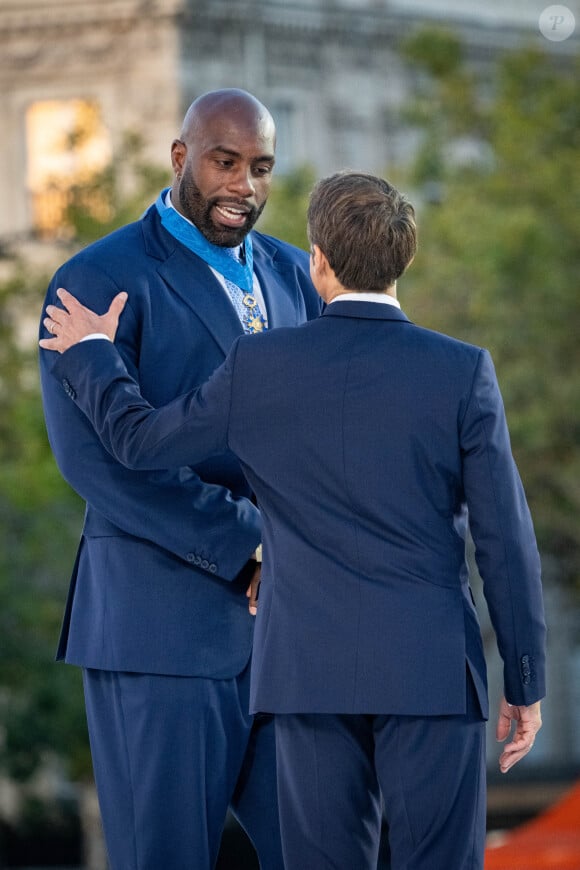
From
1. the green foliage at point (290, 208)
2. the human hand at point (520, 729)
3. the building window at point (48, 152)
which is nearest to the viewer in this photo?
the human hand at point (520, 729)

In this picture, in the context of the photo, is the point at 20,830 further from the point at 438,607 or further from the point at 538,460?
the point at 438,607

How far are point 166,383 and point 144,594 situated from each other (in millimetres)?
398

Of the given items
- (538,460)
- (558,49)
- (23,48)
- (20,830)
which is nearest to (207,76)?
(23,48)

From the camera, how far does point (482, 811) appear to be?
9.89 ft

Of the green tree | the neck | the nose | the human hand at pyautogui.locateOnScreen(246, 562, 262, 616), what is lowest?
the human hand at pyautogui.locateOnScreen(246, 562, 262, 616)

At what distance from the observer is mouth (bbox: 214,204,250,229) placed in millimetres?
3385

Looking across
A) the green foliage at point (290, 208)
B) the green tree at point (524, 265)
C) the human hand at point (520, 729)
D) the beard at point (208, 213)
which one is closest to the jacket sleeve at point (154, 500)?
the beard at point (208, 213)

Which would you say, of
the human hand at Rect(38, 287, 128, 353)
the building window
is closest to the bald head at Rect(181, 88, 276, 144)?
the human hand at Rect(38, 287, 128, 353)

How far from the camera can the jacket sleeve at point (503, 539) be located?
293 cm

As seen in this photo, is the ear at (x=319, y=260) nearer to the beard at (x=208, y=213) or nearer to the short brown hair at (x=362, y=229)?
the short brown hair at (x=362, y=229)

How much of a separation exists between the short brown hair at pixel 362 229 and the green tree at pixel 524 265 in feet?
31.2

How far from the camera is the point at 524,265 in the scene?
41.6 feet

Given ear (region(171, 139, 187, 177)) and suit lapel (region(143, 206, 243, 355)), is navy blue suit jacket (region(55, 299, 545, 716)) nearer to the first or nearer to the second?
suit lapel (region(143, 206, 243, 355))

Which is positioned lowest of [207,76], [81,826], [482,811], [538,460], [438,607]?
[81,826]
